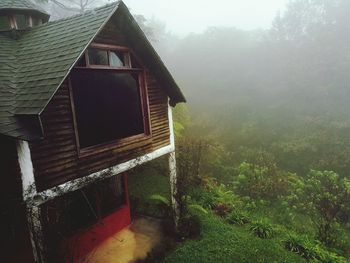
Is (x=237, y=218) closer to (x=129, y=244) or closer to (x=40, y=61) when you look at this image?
(x=129, y=244)

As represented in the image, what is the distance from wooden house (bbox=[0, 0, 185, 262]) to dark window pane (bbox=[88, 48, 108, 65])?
0.02m

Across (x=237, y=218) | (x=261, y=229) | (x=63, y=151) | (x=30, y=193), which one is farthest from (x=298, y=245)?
(x=30, y=193)

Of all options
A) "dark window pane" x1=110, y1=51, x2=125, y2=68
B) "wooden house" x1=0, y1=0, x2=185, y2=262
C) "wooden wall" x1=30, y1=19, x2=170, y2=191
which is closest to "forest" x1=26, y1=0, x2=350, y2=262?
"wooden house" x1=0, y1=0, x2=185, y2=262

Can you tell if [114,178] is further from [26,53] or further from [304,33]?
[304,33]

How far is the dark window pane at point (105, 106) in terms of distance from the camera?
706cm

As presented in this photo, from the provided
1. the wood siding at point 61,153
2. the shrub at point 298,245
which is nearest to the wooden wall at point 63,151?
the wood siding at point 61,153

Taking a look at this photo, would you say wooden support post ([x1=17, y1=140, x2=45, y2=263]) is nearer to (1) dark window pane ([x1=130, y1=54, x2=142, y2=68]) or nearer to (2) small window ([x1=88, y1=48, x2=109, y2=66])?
(2) small window ([x1=88, y1=48, x2=109, y2=66])

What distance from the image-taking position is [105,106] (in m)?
7.67

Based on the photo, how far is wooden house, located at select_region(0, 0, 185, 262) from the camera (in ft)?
19.3

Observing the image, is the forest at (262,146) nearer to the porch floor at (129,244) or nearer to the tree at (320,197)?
the tree at (320,197)

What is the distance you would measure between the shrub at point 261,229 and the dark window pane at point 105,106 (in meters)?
5.70

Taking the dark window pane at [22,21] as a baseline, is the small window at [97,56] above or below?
below

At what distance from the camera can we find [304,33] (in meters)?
39.0

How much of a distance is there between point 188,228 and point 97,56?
6507 millimetres
